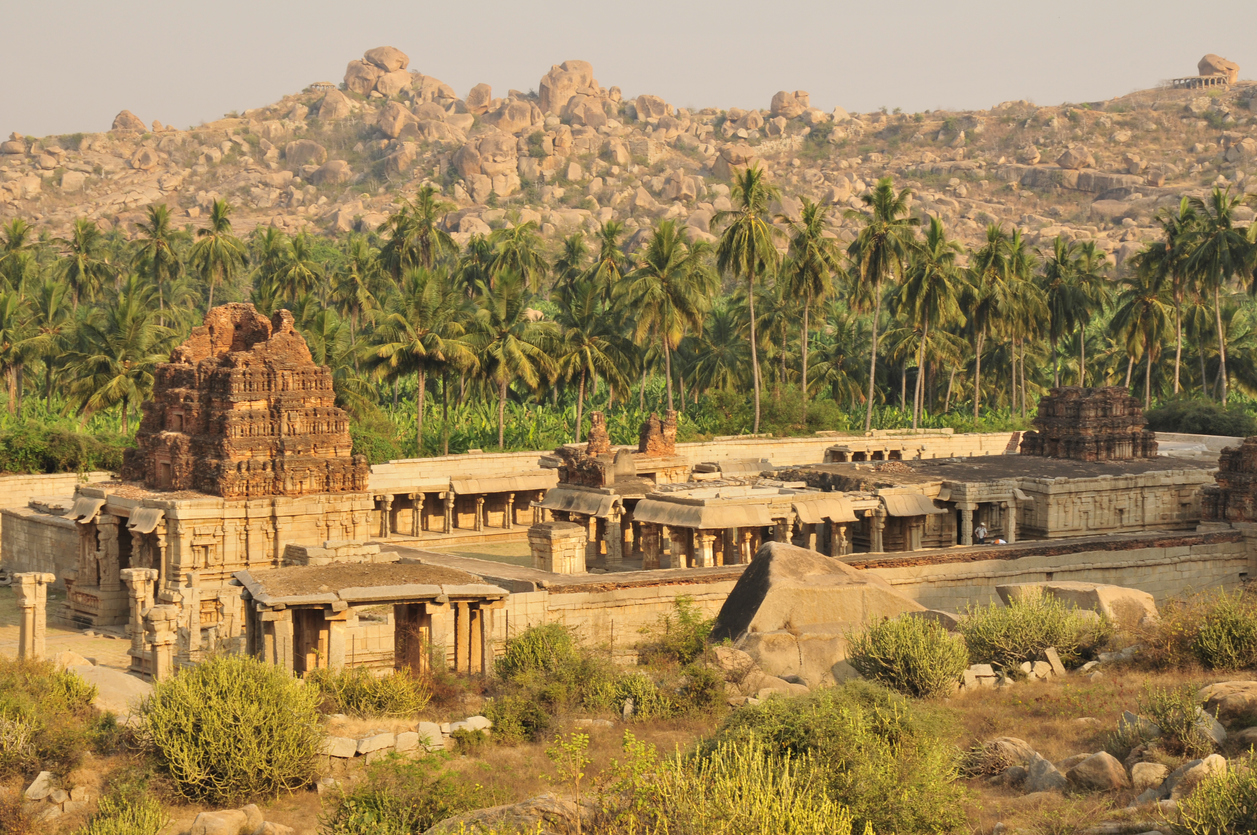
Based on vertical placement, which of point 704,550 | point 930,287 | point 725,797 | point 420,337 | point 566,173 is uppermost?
point 566,173

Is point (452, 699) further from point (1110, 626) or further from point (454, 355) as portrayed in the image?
point (454, 355)

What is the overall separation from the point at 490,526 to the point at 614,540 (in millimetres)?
9244

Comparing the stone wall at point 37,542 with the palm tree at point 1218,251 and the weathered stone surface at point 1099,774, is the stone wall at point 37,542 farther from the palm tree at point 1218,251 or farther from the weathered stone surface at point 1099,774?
the palm tree at point 1218,251

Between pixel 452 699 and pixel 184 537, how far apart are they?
1428cm

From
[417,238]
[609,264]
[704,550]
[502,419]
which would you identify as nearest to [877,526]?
[704,550]

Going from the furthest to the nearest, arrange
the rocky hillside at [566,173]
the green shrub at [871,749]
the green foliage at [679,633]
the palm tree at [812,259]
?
the rocky hillside at [566,173] < the palm tree at [812,259] < the green foliage at [679,633] < the green shrub at [871,749]

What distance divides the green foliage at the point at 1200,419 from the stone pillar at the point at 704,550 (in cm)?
3400

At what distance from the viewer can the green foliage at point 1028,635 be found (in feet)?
72.0

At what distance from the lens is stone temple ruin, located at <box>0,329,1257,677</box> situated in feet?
83.1

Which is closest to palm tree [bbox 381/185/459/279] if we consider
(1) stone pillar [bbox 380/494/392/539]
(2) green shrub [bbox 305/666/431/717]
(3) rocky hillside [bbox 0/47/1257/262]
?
(1) stone pillar [bbox 380/494/392/539]

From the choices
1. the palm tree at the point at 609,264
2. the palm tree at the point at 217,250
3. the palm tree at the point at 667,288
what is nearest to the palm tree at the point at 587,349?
the palm tree at the point at 667,288

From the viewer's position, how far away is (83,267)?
77.6m

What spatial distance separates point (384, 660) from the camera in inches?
1040

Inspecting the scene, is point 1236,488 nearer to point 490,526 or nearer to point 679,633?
point 679,633
